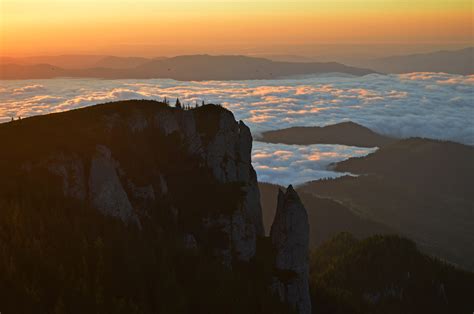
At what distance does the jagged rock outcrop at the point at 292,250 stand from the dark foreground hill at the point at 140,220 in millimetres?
172

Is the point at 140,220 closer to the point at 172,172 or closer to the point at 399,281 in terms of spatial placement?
the point at 172,172

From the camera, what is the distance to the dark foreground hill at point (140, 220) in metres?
55.8

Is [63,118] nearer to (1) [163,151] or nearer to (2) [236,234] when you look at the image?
(1) [163,151]

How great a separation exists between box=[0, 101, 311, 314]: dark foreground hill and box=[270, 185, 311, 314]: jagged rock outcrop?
0.17 m

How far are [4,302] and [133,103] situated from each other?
38.9 m

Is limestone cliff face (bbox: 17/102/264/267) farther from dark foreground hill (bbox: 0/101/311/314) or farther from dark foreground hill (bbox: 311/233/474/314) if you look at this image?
dark foreground hill (bbox: 311/233/474/314)

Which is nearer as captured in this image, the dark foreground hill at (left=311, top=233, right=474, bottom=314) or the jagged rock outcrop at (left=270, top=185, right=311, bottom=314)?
the jagged rock outcrop at (left=270, top=185, right=311, bottom=314)

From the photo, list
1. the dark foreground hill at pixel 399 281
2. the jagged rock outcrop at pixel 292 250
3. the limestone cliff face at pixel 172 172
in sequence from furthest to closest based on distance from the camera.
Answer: the dark foreground hill at pixel 399 281
the jagged rock outcrop at pixel 292 250
the limestone cliff face at pixel 172 172

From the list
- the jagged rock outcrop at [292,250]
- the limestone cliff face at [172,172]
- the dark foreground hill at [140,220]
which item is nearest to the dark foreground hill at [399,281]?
the jagged rock outcrop at [292,250]

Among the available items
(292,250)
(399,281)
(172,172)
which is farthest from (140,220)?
(399,281)

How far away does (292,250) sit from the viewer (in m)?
81.2

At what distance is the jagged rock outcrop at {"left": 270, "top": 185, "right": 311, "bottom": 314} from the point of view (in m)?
81.0

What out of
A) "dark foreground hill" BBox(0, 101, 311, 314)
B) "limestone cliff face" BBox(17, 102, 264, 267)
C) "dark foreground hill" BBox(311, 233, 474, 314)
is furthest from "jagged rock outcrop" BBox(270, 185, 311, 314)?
"dark foreground hill" BBox(311, 233, 474, 314)

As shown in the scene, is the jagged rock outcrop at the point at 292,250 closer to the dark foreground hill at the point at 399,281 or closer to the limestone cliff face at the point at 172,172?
the limestone cliff face at the point at 172,172
